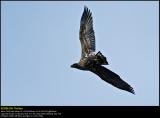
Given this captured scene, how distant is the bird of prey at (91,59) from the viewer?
52.7 feet

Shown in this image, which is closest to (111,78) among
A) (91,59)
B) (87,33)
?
(91,59)

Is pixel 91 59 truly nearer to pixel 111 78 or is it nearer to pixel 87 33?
pixel 111 78

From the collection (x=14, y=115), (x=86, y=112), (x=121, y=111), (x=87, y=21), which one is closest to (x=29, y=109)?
(x=14, y=115)

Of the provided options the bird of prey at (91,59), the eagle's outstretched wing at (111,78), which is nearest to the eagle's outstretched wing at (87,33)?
the bird of prey at (91,59)

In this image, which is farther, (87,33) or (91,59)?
(87,33)

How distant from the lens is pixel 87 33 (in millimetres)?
17875

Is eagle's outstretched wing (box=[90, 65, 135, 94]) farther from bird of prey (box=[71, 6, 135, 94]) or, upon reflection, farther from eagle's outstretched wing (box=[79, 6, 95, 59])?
eagle's outstretched wing (box=[79, 6, 95, 59])

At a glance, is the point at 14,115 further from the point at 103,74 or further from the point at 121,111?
the point at 103,74

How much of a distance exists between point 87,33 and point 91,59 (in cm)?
177

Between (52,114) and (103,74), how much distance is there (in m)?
5.36

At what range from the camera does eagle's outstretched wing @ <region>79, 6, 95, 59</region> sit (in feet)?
57.2

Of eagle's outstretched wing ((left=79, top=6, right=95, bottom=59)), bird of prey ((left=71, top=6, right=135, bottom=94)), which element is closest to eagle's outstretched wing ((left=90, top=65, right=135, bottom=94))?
bird of prey ((left=71, top=6, right=135, bottom=94))

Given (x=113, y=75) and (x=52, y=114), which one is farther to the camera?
(x=52, y=114)

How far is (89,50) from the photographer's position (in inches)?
680
